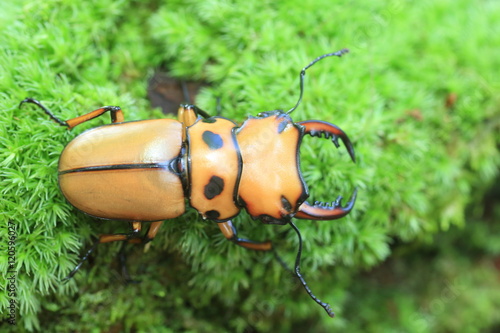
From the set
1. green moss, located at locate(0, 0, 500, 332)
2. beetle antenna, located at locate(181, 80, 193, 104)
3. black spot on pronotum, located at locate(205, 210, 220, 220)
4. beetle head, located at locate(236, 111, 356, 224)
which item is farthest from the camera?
beetle antenna, located at locate(181, 80, 193, 104)

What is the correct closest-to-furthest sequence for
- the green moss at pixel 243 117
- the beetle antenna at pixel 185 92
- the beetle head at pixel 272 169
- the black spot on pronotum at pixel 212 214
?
1. the beetle head at pixel 272 169
2. the black spot on pronotum at pixel 212 214
3. the green moss at pixel 243 117
4. the beetle antenna at pixel 185 92

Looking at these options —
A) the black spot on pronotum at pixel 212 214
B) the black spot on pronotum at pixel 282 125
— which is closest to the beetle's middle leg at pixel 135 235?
the black spot on pronotum at pixel 212 214

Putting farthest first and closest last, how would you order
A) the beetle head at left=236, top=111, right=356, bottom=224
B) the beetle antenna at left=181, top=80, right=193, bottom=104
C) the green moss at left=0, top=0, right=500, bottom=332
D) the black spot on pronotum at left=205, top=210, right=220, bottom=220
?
the beetle antenna at left=181, top=80, right=193, bottom=104 < the green moss at left=0, top=0, right=500, bottom=332 < the black spot on pronotum at left=205, top=210, right=220, bottom=220 < the beetle head at left=236, top=111, right=356, bottom=224

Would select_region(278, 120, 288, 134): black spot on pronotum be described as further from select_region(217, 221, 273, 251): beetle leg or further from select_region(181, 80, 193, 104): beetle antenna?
select_region(181, 80, 193, 104): beetle antenna

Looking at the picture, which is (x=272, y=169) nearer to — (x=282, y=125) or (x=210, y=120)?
(x=282, y=125)

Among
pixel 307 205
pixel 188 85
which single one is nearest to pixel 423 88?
pixel 307 205

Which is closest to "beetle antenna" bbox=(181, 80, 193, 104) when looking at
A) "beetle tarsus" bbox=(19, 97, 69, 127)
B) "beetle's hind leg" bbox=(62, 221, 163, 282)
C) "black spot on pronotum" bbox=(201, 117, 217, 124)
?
"black spot on pronotum" bbox=(201, 117, 217, 124)

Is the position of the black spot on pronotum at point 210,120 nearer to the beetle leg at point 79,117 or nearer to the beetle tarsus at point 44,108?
the beetle leg at point 79,117
